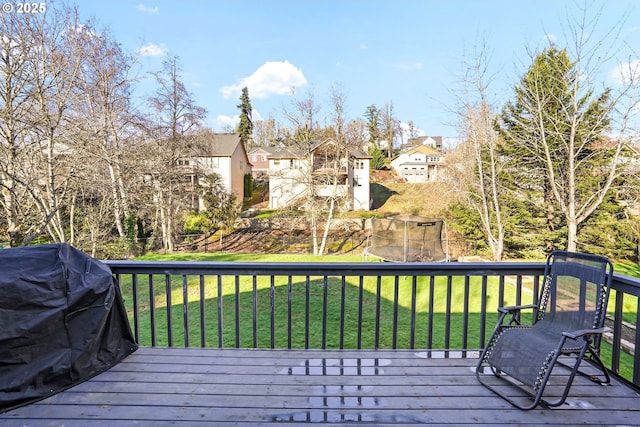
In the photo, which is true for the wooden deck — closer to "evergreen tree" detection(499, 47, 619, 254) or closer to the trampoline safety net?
the trampoline safety net

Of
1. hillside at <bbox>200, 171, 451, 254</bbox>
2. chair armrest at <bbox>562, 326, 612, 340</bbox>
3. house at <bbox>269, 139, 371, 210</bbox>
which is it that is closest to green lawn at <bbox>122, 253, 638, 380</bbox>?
chair armrest at <bbox>562, 326, 612, 340</bbox>

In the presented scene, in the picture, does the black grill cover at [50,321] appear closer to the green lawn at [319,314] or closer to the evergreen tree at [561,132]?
the green lawn at [319,314]

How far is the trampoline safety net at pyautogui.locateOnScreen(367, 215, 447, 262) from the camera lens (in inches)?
379

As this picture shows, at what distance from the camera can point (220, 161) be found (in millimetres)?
23797

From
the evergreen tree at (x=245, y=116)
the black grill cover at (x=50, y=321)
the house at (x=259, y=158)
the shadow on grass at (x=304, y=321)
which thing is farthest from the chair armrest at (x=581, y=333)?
the evergreen tree at (x=245, y=116)

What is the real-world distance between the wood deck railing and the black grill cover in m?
0.47

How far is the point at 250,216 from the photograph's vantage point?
22.7 meters

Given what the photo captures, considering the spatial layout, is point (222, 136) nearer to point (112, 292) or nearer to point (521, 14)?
point (521, 14)

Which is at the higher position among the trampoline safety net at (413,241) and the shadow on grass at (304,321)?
the trampoline safety net at (413,241)

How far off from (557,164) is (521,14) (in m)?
4.71

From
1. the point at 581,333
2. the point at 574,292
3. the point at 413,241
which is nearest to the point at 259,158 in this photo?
the point at 413,241

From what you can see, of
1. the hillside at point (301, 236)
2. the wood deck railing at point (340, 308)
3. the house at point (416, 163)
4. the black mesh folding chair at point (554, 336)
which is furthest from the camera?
the house at point (416, 163)

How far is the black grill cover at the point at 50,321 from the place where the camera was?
6.07ft

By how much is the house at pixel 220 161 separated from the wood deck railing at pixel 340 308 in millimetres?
8051
